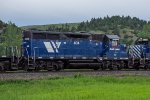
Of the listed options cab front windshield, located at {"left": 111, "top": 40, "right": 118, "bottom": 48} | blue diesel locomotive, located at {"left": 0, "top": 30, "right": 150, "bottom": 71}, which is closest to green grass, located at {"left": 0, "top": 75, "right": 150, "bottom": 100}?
blue diesel locomotive, located at {"left": 0, "top": 30, "right": 150, "bottom": 71}

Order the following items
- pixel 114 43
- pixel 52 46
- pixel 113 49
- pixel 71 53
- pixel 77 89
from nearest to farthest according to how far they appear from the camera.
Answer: pixel 77 89 → pixel 52 46 → pixel 71 53 → pixel 113 49 → pixel 114 43

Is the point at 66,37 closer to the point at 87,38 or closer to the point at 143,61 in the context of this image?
the point at 87,38

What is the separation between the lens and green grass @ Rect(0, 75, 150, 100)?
777 inches

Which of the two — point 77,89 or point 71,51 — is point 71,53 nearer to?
point 71,51

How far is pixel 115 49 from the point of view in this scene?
1841 inches

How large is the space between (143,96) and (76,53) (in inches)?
963

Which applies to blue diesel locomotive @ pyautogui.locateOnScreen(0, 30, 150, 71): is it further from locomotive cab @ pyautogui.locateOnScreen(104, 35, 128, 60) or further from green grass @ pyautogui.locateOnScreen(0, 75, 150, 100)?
green grass @ pyautogui.locateOnScreen(0, 75, 150, 100)

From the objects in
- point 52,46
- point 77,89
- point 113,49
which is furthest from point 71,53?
point 77,89

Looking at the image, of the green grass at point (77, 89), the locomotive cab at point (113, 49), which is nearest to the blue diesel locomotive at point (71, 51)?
the locomotive cab at point (113, 49)

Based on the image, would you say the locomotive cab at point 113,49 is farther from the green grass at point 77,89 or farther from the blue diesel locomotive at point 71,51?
the green grass at point 77,89

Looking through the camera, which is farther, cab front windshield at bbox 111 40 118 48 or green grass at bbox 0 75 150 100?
cab front windshield at bbox 111 40 118 48

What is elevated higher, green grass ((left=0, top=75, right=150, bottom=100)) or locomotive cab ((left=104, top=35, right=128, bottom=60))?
locomotive cab ((left=104, top=35, right=128, bottom=60))

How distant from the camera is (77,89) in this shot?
2397cm

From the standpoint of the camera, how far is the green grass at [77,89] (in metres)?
19.7
